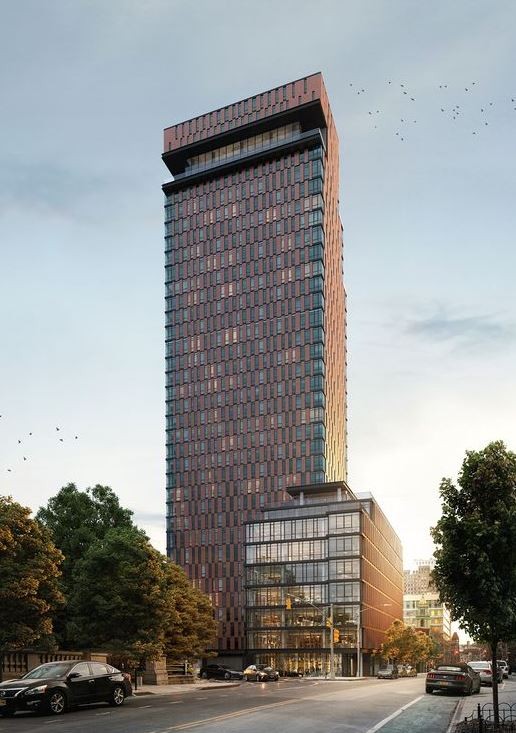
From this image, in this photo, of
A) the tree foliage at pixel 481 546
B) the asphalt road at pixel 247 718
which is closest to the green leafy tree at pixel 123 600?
the asphalt road at pixel 247 718

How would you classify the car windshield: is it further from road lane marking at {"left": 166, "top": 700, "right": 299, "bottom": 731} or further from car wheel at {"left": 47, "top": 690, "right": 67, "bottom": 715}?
road lane marking at {"left": 166, "top": 700, "right": 299, "bottom": 731}

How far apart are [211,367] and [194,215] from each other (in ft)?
124

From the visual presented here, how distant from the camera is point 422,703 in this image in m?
35.4

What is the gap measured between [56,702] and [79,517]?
52.9 m

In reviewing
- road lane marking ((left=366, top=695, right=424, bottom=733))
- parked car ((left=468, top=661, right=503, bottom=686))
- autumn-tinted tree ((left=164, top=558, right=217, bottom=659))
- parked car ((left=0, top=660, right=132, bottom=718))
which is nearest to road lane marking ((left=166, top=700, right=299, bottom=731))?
road lane marking ((left=366, top=695, right=424, bottom=733))

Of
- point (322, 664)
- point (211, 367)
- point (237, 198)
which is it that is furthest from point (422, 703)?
point (237, 198)

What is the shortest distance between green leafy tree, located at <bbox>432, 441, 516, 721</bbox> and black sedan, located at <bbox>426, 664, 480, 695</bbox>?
23992 millimetres

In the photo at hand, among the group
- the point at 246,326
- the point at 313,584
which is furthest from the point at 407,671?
the point at 246,326

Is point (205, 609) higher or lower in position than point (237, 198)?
lower

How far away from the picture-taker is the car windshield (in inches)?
1099

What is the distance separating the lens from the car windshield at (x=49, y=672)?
27.9 m

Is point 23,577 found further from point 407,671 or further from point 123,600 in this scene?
point 407,671

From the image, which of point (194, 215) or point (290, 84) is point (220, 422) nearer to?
point (194, 215)

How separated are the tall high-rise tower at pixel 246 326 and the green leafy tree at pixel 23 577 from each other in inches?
5027
